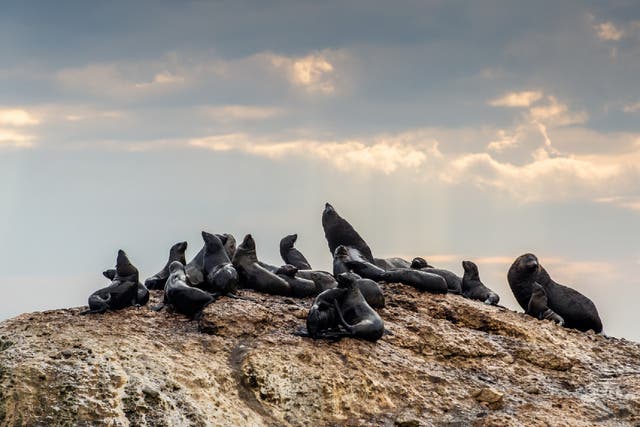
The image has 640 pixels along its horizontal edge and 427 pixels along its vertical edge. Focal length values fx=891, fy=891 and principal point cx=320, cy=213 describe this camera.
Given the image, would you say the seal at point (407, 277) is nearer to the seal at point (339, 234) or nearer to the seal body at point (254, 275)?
the seal at point (339, 234)

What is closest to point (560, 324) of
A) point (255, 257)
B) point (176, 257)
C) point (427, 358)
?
point (427, 358)

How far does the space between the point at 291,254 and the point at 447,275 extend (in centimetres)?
303

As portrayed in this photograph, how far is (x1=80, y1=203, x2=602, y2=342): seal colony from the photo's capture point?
42.2 feet

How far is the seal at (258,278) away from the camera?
14.4m

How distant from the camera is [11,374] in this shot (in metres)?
10.4

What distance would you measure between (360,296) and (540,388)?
290cm

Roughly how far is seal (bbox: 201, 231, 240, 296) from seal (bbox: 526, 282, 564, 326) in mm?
5831

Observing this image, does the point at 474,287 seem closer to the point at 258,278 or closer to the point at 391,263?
the point at 391,263

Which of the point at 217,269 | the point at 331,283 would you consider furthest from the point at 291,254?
the point at 217,269

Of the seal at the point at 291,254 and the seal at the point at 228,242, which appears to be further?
the seal at the point at 291,254

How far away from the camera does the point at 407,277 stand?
15805 mm

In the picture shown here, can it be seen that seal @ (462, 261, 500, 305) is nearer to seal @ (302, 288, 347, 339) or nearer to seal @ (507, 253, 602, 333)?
seal @ (507, 253, 602, 333)

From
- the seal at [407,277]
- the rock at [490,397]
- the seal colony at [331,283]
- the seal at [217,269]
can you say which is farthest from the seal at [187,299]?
the rock at [490,397]

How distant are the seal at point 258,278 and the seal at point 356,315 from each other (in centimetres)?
157
